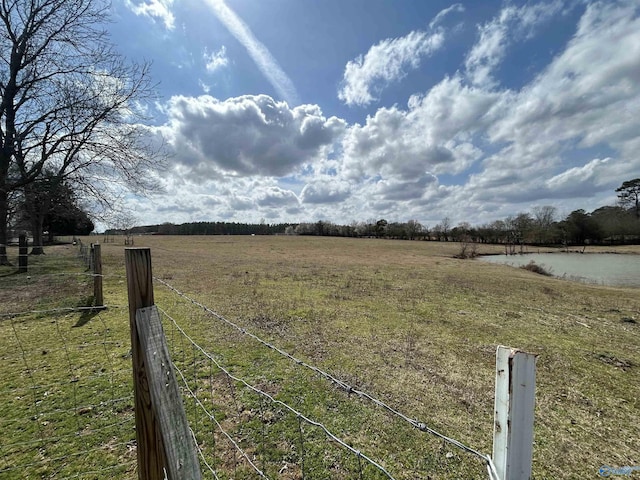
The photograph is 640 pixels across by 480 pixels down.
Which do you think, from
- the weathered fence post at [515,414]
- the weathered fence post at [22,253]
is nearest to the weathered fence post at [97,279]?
the weathered fence post at [22,253]

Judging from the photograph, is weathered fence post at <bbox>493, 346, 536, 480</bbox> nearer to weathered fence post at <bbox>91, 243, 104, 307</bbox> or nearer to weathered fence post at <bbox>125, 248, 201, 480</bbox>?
weathered fence post at <bbox>125, 248, 201, 480</bbox>

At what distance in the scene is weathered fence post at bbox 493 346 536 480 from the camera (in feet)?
3.10

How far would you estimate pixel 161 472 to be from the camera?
148 centimetres

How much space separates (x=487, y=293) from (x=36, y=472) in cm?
1317

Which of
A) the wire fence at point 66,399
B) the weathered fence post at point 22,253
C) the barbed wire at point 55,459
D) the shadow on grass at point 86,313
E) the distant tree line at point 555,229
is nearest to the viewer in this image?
the barbed wire at point 55,459

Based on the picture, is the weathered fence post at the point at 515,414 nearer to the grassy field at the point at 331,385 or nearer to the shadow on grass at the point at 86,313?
the grassy field at the point at 331,385

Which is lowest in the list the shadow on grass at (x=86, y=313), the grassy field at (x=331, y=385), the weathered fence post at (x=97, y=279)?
the grassy field at (x=331, y=385)

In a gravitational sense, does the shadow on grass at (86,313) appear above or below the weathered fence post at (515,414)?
below

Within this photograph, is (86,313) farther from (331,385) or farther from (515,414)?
(515,414)

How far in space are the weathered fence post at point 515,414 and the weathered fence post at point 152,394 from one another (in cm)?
137

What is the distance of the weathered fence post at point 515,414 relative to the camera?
3.10 ft

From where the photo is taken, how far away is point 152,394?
1373 millimetres

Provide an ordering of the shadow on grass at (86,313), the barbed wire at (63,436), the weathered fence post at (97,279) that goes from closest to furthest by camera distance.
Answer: the barbed wire at (63,436) → the shadow on grass at (86,313) → the weathered fence post at (97,279)

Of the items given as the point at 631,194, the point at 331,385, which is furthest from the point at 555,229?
the point at 331,385
